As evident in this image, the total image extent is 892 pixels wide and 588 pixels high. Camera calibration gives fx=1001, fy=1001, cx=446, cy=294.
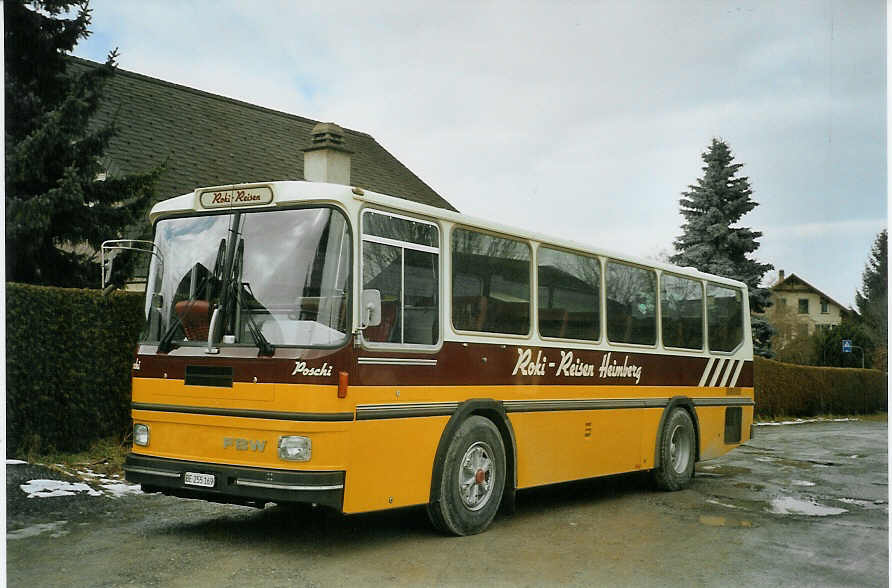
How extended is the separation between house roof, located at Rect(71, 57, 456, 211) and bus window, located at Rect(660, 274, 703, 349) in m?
9.02

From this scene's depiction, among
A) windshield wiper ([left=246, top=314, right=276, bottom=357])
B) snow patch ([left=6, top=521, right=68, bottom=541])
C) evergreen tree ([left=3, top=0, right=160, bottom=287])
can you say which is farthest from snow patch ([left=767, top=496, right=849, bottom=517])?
evergreen tree ([left=3, top=0, right=160, bottom=287])

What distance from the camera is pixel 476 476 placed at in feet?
27.9

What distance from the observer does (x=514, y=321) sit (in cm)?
930

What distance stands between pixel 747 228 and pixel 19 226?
25.3 meters

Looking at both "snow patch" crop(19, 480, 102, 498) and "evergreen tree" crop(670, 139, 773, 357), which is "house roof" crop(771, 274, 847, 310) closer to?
"evergreen tree" crop(670, 139, 773, 357)

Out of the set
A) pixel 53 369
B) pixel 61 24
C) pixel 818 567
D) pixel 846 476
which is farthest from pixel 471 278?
pixel 846 476

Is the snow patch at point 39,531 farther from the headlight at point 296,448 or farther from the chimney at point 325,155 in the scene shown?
the chimney at point 325,155

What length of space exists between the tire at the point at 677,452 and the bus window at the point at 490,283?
11.3 feet

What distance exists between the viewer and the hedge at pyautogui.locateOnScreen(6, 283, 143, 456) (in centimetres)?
1088

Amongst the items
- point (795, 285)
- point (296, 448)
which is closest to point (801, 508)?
point (296, 448)

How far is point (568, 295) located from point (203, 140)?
12.7 meters

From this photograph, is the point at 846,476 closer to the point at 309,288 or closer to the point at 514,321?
the point at 514,321

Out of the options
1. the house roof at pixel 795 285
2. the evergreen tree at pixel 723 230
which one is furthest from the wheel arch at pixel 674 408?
the house roof at pixel 795 285

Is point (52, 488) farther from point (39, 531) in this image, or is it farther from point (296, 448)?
point (296, 448)
